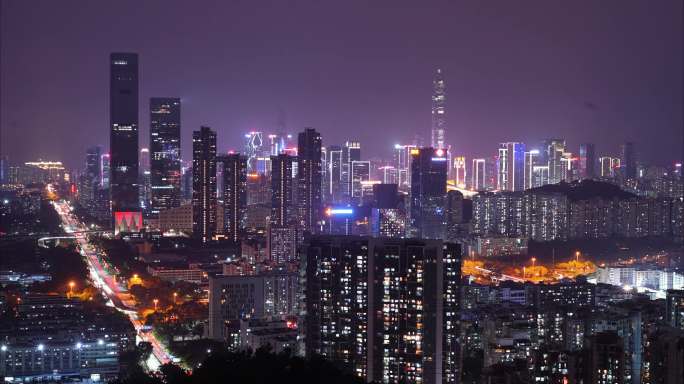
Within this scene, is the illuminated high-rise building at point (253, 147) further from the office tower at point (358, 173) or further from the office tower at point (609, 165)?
the office tower at point (609, 165)

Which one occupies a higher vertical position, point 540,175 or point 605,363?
point 540,175

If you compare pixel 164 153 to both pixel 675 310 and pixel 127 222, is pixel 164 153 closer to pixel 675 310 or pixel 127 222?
pixel 127 222

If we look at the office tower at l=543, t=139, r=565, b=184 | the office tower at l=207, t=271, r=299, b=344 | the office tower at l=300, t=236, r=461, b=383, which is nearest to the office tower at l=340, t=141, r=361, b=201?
the office tower at l=543, t=139, r=565, b=184

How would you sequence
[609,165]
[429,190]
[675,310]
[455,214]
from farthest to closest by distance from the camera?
1. [609,165]
2. [455,214]
3. [429,190]
4. [675,310]

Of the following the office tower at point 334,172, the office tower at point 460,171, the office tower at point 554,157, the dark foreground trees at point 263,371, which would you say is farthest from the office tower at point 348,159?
the dark foreground trees at point 263,371

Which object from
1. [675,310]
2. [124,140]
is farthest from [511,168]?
[675,310]

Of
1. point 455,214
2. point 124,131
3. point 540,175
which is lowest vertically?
point 455,214
